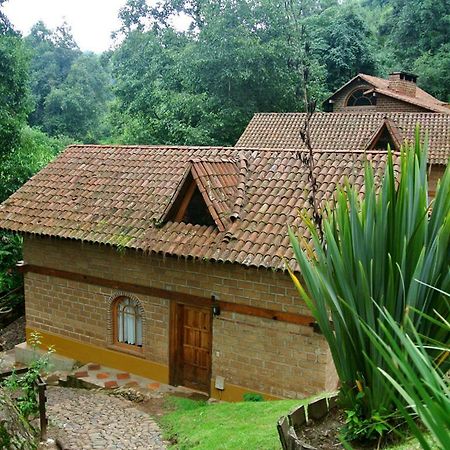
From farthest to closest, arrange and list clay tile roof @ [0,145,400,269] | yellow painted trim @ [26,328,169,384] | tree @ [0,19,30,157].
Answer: tree @ [0,19,30,157], yellow painted trim @ [26,328,169,384], clay tile roof @ [0,145,400,269]

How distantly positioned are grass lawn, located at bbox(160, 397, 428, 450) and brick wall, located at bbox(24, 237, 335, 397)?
0.65m

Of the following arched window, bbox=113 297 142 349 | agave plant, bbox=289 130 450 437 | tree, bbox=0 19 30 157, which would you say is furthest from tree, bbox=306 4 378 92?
agave plant, bbox=289 130 450 437

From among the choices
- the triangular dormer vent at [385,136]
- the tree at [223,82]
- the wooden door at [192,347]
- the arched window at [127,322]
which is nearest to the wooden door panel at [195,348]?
the wooden door at [192,347]

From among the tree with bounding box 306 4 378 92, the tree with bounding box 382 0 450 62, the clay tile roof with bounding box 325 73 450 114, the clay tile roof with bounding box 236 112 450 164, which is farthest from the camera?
the tree with bounding box 382 0 450 62

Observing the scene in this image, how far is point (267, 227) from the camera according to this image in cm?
928

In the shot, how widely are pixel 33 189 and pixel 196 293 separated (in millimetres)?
5222

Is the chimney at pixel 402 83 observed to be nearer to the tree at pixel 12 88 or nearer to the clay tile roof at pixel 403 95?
the clay tile roof at pixel 403 95

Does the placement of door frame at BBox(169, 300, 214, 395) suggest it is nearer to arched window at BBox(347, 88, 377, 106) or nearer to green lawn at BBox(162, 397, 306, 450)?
green lawn at BBox(162, 397, 306, 450)

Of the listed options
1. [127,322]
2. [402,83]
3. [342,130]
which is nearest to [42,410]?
[127,322]

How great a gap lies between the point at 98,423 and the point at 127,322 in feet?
8.51

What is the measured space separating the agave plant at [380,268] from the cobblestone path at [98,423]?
202 inches

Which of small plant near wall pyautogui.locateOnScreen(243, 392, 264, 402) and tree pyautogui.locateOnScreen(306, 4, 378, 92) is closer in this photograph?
small plant near wall pyautogui.locateOnScreen(243, 392, 264, 402)

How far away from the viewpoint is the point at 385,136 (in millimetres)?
21266

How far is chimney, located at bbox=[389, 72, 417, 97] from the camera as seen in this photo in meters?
31.4
